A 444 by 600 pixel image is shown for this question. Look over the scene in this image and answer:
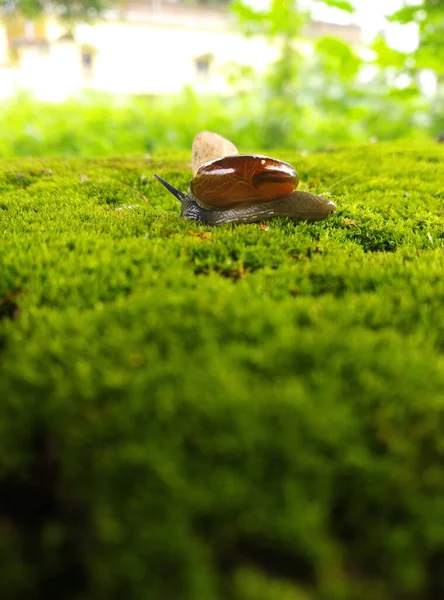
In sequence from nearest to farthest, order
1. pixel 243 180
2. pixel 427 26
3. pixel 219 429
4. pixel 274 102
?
pixel 219 429
pixel 243 180
pixel 427 26
pixel 274 102

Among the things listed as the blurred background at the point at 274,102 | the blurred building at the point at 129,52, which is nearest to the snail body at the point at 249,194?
the blurred background at the point at 274,102

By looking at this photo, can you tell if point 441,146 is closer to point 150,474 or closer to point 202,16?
point 150,474

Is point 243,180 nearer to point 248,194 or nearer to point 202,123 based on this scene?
point 248,194

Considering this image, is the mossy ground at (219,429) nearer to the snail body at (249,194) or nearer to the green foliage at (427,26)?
the snail body at (249,194)

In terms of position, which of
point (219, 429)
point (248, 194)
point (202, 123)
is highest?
point (202, 123)

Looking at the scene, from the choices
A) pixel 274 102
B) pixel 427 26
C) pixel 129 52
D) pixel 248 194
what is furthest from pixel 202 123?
pixel 129 52

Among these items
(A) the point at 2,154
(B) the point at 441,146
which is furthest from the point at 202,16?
(B) the point at 441,146

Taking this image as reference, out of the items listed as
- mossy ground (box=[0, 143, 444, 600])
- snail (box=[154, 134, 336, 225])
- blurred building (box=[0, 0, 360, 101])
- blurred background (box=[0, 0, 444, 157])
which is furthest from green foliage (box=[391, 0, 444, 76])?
blurred building (box=[0, 0, 360, 101])

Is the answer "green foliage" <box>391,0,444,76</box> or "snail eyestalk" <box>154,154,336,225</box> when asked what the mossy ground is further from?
"green foliage" <box>391,0,444,76</box>
